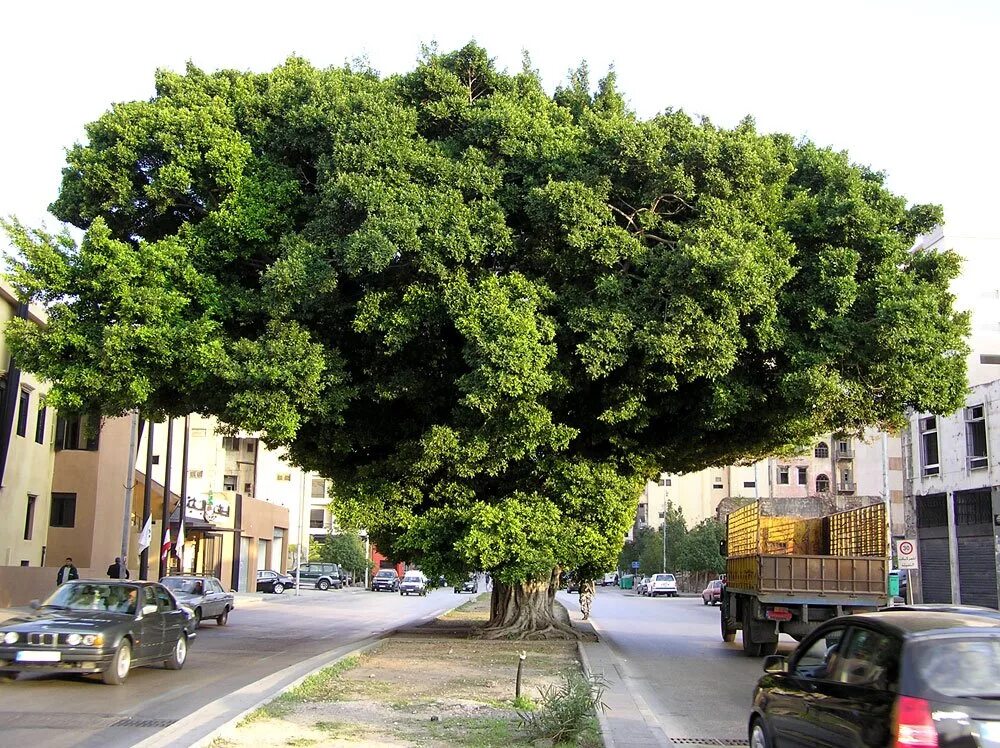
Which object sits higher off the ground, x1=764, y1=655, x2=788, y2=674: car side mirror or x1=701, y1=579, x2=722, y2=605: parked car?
x1=764, y1=655, x2=788, y2=674: car side mirror

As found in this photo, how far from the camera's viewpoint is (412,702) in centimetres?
1162

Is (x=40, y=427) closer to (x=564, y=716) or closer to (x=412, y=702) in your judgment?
(x=412, y=702)

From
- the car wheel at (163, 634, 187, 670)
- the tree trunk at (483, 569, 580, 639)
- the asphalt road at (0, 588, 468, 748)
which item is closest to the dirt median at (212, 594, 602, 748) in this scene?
the asphalt road at (0, 588, 468, 748)

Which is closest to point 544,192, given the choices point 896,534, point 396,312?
point 396,312

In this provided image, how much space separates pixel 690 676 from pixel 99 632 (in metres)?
9.08

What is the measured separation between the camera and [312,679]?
42.5 feet

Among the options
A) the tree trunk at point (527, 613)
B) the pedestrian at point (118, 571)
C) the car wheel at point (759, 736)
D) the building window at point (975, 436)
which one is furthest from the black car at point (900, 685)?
the building window at point (975, 436)

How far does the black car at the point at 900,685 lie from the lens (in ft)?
17.4

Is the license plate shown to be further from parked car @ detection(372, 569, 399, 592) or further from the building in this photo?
parked car @ detection(372, 569, 399, 592)

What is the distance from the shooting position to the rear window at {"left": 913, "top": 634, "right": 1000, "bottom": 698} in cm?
545

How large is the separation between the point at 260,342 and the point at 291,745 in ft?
31.6

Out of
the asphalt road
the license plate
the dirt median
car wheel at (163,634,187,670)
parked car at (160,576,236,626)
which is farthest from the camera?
parked car at (160,576,236,626)

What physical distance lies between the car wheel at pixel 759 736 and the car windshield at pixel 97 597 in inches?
371

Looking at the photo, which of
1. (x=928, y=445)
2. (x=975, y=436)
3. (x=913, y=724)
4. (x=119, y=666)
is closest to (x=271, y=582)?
(x=928, y=445)
